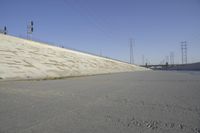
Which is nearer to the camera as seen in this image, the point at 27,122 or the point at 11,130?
the point at 11,130

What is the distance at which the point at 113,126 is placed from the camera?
2.68 meters

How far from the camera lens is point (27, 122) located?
285 cm

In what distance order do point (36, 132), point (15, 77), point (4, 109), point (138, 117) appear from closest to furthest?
point (36, 132)
point (138, 117)
point (4, 109)
point (15, 77)

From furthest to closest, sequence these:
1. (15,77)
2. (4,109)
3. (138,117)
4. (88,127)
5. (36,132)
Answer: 1. (15,77)
2. (4,109)
3. (138,117)
4. (88,127)
5. (36,132)

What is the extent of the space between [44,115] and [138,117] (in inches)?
78.5

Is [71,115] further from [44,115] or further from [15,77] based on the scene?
[15,77]

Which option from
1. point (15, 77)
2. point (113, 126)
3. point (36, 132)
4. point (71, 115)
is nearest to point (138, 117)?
point (113, 126)

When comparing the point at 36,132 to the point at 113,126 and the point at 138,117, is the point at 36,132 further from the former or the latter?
the point at 138,117

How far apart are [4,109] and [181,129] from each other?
3.84 metres

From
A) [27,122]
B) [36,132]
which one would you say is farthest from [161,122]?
[27,122]

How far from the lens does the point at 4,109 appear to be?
3674mm

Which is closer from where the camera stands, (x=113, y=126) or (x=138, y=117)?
(x=113, y=126)

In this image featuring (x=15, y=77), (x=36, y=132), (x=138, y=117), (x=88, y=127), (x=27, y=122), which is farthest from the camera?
(x=15, y=77)

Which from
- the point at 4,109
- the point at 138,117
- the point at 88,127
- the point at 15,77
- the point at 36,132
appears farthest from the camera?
the point at 15,77
